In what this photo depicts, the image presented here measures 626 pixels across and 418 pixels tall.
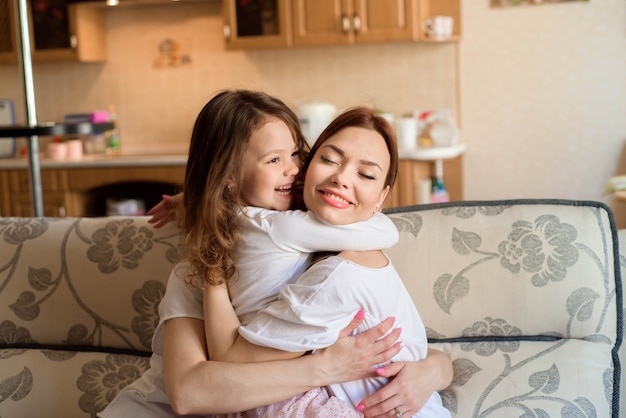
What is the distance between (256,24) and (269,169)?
3060mm

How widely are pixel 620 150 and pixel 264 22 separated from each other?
80.1 inches

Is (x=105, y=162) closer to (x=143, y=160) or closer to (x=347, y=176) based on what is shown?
(x=143, y=160)

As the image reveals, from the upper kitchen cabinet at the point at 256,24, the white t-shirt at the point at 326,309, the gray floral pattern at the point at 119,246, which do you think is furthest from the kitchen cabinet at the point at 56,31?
the white t-shirt at the point at 326,309

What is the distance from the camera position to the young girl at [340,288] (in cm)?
140

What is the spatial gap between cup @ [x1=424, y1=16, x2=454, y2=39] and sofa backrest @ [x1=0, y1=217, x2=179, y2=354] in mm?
2752

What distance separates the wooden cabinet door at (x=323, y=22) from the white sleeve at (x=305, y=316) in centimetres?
309

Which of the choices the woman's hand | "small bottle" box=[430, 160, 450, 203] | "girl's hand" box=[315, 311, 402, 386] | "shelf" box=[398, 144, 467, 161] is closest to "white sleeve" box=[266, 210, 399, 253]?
"girl's hand" box=[315, 311, 402, 386]

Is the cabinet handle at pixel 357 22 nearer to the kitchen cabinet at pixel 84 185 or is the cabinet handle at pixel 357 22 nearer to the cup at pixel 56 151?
the kitchen cabinet at pixel 84 185

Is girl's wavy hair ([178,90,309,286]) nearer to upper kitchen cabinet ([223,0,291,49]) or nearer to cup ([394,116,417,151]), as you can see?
cup ([394,116,417,151])

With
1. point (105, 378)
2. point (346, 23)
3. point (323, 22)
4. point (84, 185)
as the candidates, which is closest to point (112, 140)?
point (84, 185)

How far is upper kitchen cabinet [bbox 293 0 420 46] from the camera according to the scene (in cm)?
425

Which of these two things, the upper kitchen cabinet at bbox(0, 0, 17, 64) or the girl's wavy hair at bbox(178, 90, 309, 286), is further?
the upper kitchen cabinet at bbox(0, 0, 17, 64)

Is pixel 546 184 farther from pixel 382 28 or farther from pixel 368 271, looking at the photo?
pixel 368 271

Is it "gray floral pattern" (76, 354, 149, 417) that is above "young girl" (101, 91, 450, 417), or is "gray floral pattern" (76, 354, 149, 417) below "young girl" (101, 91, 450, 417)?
below
